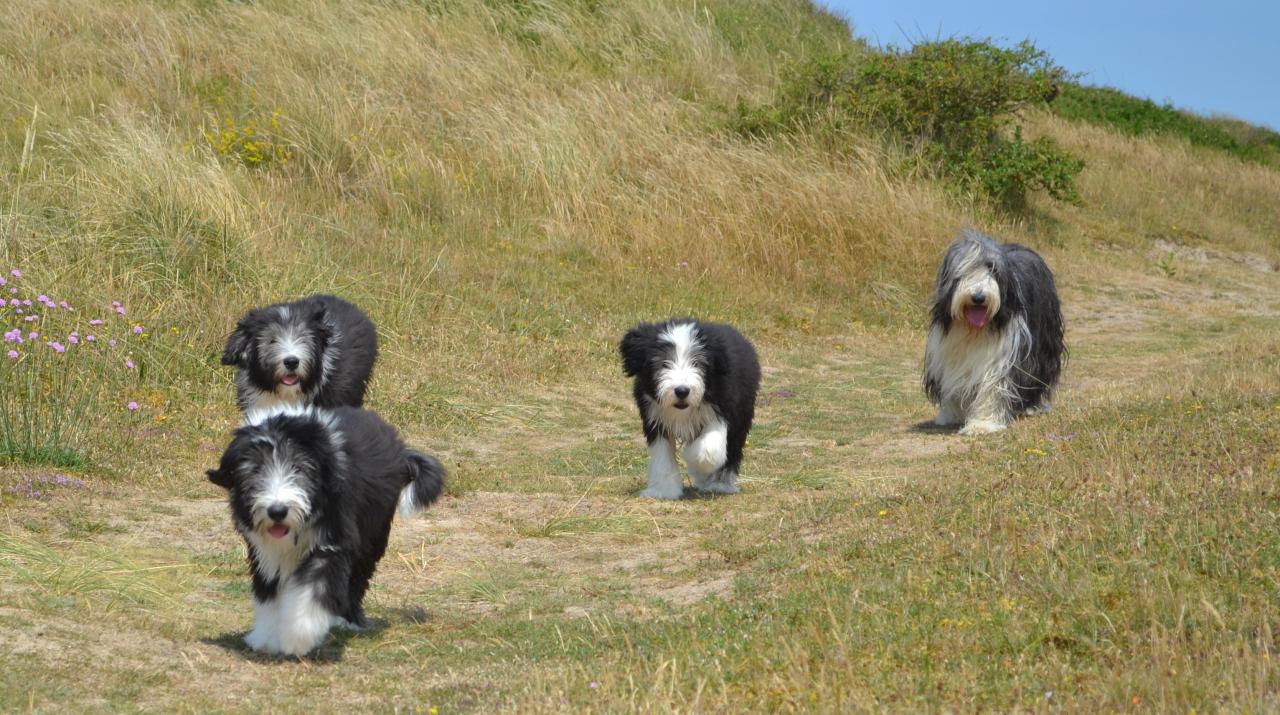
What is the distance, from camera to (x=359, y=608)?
6.44 m

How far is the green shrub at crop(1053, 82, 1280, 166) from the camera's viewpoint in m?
33.2

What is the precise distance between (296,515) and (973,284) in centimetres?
670

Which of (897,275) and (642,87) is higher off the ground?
(642,87)

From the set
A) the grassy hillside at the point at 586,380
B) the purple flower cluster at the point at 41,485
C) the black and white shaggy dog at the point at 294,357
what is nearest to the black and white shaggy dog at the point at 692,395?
the grassy hillside at the point at 586,380

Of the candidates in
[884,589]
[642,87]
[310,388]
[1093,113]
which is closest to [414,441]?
[310,388]

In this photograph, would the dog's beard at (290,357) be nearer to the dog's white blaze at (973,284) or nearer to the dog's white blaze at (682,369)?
the dog's white blaze at (682,369)

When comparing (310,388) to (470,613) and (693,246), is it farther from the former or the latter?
(693,246)

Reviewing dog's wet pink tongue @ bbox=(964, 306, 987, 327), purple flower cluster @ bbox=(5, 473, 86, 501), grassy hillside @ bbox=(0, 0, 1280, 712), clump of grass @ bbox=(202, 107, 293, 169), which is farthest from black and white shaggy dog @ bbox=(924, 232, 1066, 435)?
clump of grass @ bbox=(202, 107, 293, 169)

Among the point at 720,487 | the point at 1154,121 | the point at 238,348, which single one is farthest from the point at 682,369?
the point at 1154,121

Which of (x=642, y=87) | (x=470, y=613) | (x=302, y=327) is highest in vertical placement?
(x=642, y=87)

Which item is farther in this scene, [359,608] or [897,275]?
[897,275]

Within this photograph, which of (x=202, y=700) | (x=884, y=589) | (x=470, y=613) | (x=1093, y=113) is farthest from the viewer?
A: (x=1093, y=113)

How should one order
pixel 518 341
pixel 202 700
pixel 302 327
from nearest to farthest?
pixel 202 700
pixel 302 327
pixel 518 341

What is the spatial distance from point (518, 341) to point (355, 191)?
4.37m
